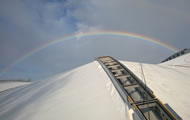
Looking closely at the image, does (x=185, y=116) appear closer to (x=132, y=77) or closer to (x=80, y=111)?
(x=132, y=77)

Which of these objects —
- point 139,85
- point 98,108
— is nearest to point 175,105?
point 139,85

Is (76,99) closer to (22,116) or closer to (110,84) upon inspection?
(110,84)

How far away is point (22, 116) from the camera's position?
3.67 metres

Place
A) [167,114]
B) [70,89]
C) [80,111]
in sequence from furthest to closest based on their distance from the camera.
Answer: [70,89]
[80,111]
[167,114]

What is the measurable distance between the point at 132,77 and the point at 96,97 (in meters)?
2.39

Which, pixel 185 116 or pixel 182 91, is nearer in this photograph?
pixel 185 116

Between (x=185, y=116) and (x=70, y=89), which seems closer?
(x=185, y=116)

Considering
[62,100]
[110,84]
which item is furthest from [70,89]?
[110,84]

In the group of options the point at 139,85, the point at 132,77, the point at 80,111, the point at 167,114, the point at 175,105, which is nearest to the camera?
the point at 167,114

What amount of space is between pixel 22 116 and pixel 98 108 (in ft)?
9.36

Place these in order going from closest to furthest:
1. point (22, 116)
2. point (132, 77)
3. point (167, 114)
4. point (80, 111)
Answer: point (167, 114) → point (80, 111) → point (22, 116) → point (132, 77)

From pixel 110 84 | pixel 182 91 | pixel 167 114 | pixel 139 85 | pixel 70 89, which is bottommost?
pixel 182 91

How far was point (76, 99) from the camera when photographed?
4.09 meters

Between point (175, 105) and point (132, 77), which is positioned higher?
point (132, 77)
